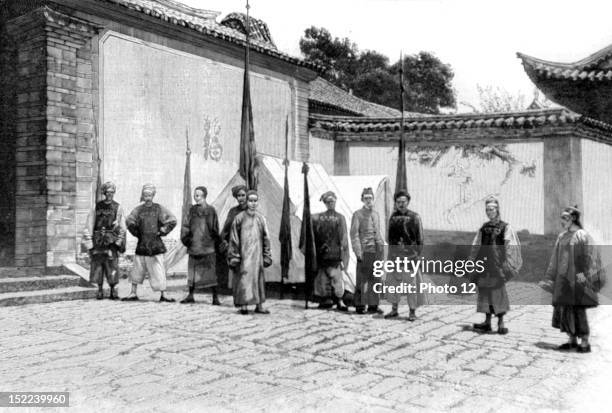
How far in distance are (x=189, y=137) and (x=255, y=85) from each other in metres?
2.12

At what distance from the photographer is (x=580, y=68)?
11.5 m

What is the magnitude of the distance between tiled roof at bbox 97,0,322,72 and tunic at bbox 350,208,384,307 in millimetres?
5289

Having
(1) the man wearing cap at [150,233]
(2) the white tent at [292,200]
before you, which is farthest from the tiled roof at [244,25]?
(1) the man wearing cap at [150,233]

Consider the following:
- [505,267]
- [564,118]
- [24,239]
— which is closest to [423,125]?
[564,118]

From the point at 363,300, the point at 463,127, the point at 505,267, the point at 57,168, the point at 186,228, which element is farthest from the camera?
the point at 463,127

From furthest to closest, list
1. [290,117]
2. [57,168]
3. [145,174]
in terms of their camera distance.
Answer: [290,117], [145,174], [57,168]

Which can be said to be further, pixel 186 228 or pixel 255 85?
pixel 255 85

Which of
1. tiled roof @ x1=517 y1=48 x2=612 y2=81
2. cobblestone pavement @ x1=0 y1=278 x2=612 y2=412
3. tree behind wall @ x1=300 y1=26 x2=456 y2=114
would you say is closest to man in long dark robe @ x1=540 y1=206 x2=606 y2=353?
cobblestone pavement @ x1=0 y1=278 x2=612 y2=412

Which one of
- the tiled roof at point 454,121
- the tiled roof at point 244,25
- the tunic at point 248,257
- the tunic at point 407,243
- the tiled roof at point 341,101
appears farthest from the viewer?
the tiled roof at point 341,101

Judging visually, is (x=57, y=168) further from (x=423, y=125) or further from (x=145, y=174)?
(x=423, y=125)

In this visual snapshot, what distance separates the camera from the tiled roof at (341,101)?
16.8 meters

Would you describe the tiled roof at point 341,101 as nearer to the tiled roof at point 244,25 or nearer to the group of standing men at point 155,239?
the tiled roof at point 244,25

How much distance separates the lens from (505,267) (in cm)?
570

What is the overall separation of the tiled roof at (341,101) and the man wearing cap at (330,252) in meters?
8.75
